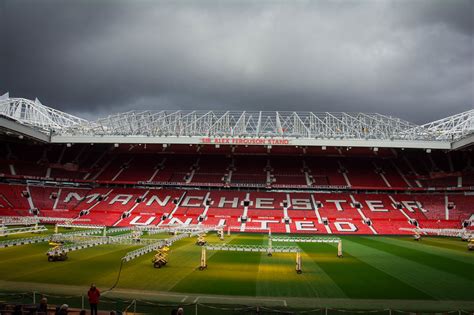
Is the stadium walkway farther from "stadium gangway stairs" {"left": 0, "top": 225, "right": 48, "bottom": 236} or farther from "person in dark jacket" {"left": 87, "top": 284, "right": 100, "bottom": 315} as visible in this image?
"stadium gangway stairs" {"left": 0, "top": 225, "right": 48, "bottom": 236}

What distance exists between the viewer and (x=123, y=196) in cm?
6091

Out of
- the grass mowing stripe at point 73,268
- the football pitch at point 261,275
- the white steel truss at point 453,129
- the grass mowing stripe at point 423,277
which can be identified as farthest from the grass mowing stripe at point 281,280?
the white steel truss at point 453,129

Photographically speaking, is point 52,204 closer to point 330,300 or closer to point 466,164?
point 330,300

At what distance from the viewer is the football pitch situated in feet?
57.7

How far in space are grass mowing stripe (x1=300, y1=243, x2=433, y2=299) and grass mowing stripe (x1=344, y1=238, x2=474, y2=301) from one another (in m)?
0.56

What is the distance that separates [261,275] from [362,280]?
5.52 meters

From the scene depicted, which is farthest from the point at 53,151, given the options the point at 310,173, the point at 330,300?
the point at 330,300

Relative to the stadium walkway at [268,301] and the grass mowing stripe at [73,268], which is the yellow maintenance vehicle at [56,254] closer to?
the grass mowing stripe at [73,268]

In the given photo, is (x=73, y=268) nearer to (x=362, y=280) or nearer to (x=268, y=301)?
(x=268, y=301)

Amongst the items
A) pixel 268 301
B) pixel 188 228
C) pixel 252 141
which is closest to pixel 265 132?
pixel 252 141

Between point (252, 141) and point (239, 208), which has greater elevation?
point (252, 141)

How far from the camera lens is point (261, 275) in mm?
21594

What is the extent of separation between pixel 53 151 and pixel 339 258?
5700 centimetres

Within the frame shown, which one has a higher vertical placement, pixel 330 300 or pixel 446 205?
pixel 446 205
